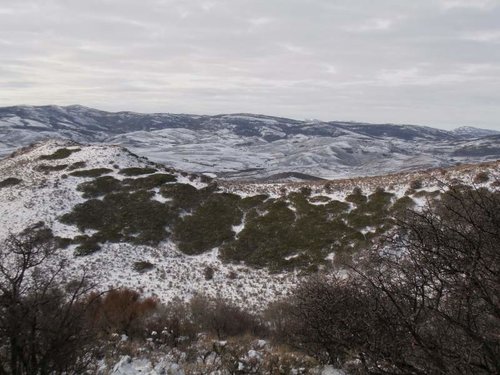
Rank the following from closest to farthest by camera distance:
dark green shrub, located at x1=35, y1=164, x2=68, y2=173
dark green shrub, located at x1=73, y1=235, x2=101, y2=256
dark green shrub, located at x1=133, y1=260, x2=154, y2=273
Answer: dark green shrub, located at x1=133, y1=260, x2=154, y2=273 < dark green shrub, located at x1=73, y1=235, x2=101, y2=256 < dark green shrub, located at x1=35, y1=164, x2=68, y2=173

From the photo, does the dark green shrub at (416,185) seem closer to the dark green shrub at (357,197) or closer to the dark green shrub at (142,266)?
the dark green shrub at (357,197)

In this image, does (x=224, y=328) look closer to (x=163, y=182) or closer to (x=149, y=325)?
(x=149, y=325)

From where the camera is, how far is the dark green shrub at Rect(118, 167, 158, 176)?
46.6 metres

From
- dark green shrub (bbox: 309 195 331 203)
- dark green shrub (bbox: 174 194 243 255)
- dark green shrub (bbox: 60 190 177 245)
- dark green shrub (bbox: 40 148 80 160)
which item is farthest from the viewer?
dark green shrub (bbox: 40 148 80 160)

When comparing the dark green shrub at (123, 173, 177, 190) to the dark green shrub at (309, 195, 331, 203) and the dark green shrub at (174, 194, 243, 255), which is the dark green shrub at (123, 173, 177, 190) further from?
the dark green shrub at (309, 195, 331, 203)

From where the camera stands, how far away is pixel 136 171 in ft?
155

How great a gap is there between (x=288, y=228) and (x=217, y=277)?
820 cm

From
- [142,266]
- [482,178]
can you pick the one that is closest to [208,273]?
[142,266]

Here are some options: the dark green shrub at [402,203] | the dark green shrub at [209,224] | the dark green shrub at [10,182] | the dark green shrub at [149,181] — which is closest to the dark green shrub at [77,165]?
the dark green shrub at [10,182]

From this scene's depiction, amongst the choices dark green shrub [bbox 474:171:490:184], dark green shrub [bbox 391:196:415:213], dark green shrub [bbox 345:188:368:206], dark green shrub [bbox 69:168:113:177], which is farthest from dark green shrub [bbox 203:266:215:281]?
dark green shrub [bbox 474:171:490:184]

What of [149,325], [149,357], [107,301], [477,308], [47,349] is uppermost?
[477,308]

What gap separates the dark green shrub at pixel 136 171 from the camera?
4657 cm

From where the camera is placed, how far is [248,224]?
37.8 m

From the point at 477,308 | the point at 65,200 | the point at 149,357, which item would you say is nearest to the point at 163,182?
the point at 65,200
